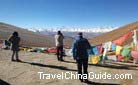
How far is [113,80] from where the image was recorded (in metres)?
12.4

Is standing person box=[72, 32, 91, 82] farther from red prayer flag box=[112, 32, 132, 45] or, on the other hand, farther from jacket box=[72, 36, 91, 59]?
red prayer flag box=[112, 32, 132, 45]

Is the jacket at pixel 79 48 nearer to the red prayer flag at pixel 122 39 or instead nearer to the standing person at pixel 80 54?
the standing person at pixel 80 54

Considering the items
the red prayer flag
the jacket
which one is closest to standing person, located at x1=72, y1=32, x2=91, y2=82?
the jacket

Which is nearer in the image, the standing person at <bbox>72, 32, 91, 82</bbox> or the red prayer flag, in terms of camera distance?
the standing person at <bbox>72, 32, 91, 82</bbox>

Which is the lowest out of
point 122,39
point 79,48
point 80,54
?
point 80,54

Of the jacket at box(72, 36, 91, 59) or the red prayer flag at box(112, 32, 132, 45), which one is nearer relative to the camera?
the jacket at box(72, 36, 91, 59)

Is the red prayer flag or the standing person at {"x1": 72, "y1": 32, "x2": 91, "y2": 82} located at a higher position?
the red prayer flag

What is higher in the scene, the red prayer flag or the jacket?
the red prayer flag

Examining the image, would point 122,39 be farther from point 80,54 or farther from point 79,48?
point 80,54

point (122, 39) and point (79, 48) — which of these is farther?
point (122, 39)

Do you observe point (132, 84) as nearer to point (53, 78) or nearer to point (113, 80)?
point (113, 80)

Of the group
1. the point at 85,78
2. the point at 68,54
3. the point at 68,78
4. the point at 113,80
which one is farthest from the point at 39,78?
the point at 68,54

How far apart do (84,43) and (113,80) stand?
2.26m

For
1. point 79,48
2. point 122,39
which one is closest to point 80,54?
point 79,48
